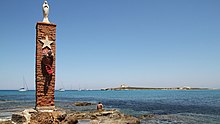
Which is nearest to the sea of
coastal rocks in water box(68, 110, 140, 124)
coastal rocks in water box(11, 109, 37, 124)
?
coastal rocks in water box(68, 110, 140, 124)

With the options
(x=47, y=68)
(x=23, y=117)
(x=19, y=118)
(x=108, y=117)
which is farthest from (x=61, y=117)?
(x=108, y=117)

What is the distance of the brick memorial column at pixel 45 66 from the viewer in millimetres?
10484

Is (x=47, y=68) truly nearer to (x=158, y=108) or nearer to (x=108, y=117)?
(x=108, y=117)

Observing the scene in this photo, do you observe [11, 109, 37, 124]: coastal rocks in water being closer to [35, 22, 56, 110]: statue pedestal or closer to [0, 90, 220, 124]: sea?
[35, 22, 56, 110]: statue pedestal

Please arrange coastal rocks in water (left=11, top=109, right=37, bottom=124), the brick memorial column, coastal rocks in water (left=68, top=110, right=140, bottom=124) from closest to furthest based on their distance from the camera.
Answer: coastal rocks in water (left=11, top=109, right=37, bottom=124) < the brick memorial column < coastal rocks in water (left=68, top=110, right=140, bottom=124)

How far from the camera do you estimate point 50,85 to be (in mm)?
10695

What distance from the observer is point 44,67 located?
10594 millimetres

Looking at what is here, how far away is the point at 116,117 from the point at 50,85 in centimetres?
1539

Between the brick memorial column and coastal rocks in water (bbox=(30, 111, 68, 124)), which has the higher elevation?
the brick memorial column

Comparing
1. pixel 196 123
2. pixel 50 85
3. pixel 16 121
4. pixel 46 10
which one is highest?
pixel 46 10

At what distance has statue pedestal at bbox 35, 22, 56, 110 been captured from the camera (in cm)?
1048

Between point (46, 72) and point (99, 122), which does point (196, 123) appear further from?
point (46, 72)

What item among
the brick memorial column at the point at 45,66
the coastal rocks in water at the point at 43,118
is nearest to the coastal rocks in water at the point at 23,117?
the coastal rocks in water at the point at 43,118

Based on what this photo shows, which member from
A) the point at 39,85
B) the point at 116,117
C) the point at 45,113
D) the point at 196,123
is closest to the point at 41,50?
the point at 39,85
